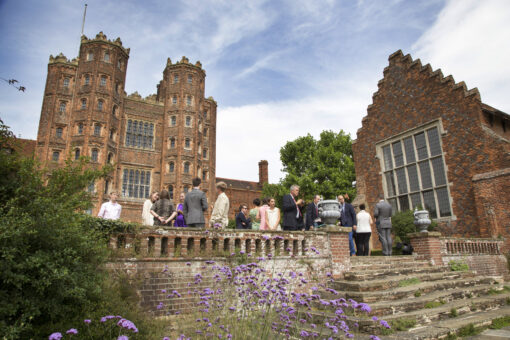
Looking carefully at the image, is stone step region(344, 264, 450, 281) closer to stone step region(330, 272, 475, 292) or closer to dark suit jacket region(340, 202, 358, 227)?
stone step region(330, 272, 475, 292)

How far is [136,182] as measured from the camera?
31469 millimetres

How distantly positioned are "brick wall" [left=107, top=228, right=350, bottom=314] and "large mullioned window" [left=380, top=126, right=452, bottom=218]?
9.68m

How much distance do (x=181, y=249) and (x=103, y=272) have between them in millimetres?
1388

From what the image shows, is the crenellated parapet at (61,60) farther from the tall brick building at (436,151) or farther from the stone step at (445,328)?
the stone step at (445,328)

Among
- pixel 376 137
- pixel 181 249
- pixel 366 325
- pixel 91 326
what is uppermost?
pixel 376 137

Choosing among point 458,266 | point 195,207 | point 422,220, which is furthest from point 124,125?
point 458,266

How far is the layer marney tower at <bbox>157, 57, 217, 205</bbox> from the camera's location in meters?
32.8

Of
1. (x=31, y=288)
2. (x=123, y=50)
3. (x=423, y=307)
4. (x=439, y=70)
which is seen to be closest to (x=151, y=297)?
(x=31, y=288)

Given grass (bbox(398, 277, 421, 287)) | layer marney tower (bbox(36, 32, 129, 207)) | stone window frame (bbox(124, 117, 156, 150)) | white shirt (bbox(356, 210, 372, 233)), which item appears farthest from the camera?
stone window frame (bbox(124, 117, 156, 150))

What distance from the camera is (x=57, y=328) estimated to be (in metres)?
3.23

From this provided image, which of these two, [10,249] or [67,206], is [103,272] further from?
[10,249]

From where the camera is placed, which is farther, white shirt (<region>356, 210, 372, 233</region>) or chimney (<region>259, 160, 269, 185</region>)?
chimney (<region>259, 160, 269, 185</region>)

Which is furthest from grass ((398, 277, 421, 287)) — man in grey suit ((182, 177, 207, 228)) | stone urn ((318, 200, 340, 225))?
man in grey suit ((182, 177, 207, 228))

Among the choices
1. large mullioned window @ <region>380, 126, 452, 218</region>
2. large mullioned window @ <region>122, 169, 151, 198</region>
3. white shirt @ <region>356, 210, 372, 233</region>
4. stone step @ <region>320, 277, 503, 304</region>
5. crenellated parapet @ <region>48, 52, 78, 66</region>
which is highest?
crenellated parapet @ <region>48, 52, 78, 66</region>
